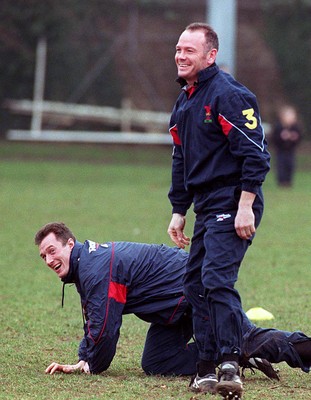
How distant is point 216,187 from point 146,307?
40.9 inches

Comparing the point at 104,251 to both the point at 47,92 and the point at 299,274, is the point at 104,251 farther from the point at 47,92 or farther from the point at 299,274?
the point at 47,92

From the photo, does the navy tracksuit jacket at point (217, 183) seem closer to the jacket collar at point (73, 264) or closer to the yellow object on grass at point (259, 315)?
the jacket collar at point (73, 264)

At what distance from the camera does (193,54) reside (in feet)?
17.7

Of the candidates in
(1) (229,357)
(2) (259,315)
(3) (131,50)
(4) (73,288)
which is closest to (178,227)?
(1) (229,357)

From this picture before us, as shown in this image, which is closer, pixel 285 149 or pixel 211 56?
pixel 211 56

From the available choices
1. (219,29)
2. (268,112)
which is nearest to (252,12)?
(268,112)

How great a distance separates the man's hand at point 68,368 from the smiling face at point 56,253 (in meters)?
0.56

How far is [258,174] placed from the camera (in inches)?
204

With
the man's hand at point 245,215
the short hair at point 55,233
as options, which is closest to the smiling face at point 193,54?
the man's hand at point 245,215

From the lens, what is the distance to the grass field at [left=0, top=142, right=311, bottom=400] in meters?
5.69

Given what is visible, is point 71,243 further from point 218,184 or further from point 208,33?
point 208,33

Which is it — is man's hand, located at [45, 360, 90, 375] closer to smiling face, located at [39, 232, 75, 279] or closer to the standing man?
smiling face, located at [39, 232, 75, 279]

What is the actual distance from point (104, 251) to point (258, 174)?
4.13ft

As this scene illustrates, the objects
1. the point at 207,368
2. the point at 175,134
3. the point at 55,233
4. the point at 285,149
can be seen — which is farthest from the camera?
the point at 285,149
